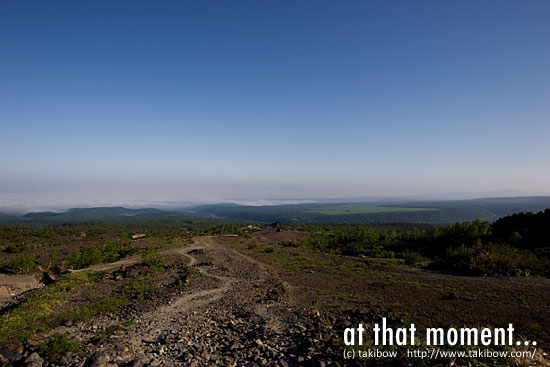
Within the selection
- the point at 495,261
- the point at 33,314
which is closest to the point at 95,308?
the point at 33,314

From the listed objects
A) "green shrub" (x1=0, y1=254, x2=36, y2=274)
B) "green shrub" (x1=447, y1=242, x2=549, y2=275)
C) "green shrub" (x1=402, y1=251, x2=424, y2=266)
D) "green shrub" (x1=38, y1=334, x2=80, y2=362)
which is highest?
"green shrub" (x1=38, y1=334, x2=80, y2=362)

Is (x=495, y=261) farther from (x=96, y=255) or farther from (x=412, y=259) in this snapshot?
(x=96, y=255)

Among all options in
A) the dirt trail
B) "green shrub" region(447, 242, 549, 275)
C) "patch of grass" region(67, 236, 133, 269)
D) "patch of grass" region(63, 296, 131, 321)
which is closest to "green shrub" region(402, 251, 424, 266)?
"green shrub" region(447, 242, 549, 275)

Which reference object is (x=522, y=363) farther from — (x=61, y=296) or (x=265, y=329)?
(x=61, y=296)

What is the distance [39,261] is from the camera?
28.4 metres

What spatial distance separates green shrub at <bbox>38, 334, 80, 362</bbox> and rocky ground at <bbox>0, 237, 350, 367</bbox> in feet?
0.64

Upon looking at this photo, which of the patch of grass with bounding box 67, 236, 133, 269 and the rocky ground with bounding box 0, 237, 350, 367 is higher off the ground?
the rocky ground with bounding box 0, 237, 350, 367

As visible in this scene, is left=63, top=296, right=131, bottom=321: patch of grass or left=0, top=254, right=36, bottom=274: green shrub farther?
left=0, top=254, right=36, bottom=274: green shrub

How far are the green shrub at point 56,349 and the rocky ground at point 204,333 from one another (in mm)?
195

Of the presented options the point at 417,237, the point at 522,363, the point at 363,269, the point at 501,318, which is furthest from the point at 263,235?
the point at 522,363

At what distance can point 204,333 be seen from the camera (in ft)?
32.7

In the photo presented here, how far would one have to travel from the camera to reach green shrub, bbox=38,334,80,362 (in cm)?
756

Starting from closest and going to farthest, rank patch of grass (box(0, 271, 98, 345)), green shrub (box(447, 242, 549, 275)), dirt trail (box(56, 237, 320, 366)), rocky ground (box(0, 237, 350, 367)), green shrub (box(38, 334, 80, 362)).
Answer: green shrub (box(38, 334, 80, 362)) → rocky ground (box(0, 237, 350, 367)) → dirt trail (box(56, 237, 320, 366)) → patch of grass (box(0, 271, 98, 345)) → green shrub (box(447, 242, 549, 275))

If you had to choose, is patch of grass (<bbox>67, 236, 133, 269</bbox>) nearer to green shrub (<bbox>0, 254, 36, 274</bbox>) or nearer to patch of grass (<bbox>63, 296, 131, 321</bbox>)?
green shrub (<bbox>0, 254, 36, 274</bbox>)
